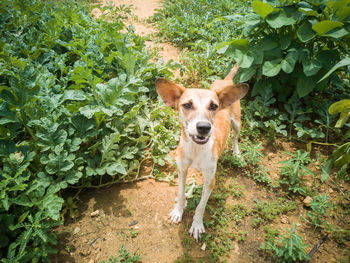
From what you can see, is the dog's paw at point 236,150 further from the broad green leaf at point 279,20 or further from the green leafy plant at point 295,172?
the broad green leaf at point 279,20

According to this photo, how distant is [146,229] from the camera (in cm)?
291

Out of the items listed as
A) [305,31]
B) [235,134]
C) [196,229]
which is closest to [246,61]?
[305,31]

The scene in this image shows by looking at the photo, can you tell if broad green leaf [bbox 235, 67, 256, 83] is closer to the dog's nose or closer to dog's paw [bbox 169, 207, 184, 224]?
the dog's nose

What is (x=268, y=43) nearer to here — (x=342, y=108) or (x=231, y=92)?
(x=342, y=108)

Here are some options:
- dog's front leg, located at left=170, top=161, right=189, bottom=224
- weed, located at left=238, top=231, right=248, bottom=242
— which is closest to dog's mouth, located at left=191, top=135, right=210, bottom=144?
dog's front leg, located at left=170, top=161, right=189, bottom=224

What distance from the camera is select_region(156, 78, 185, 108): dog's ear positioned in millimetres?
2383

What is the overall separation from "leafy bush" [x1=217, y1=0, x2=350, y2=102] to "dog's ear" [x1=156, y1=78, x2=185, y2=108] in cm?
172

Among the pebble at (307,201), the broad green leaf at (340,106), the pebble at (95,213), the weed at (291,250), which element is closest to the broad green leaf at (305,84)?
the broad green leaf at (340,106)

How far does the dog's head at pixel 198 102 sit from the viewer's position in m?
2.12

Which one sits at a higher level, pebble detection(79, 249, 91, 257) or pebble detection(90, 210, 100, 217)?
pebble detection(90, 210, 100, 217)

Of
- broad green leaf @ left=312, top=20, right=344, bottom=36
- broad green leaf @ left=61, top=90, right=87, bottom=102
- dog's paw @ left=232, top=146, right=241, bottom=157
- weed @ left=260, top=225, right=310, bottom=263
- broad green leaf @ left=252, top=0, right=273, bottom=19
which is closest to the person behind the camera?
weed @ left=260, top=225, right=310, bottom=263

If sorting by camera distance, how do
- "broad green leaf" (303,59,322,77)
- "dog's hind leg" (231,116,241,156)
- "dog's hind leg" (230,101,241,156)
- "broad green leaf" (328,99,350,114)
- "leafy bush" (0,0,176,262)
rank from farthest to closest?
"dog's hind leg" (231,116,241,156) → "dog's hind leg" (230,101,241,156) → "broad green leaf" (303,59,322,77) → "broad green leaf" (328,99,350,114) → "leafy bush" (0,0,176,262)

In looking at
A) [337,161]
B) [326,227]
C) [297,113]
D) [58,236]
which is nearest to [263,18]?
[297,113]

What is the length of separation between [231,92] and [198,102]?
46 centimetres
